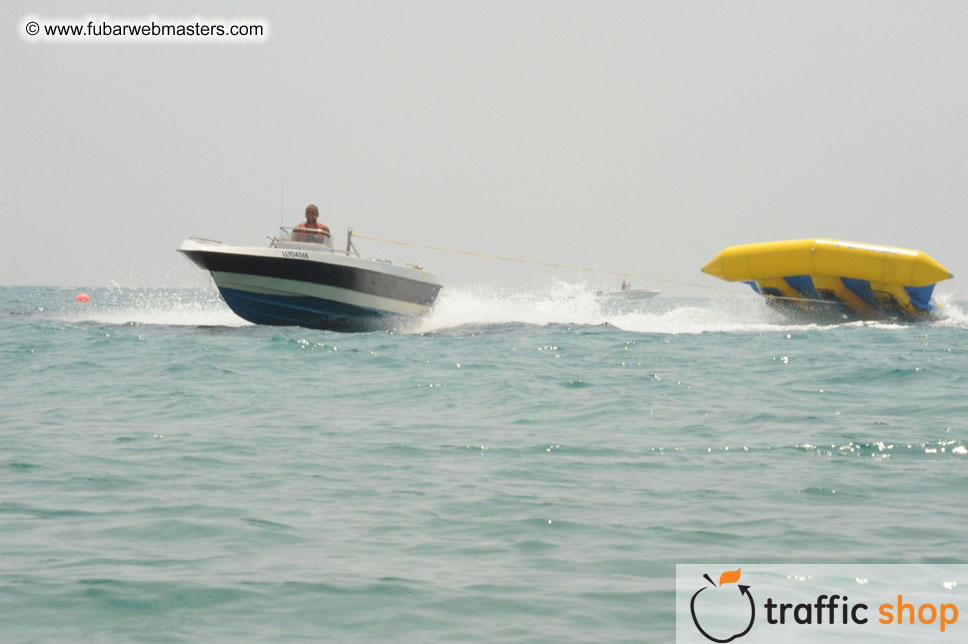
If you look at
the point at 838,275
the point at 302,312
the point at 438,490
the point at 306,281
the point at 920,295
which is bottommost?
the point at 438,490

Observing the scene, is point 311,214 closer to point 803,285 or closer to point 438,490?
point 803,285

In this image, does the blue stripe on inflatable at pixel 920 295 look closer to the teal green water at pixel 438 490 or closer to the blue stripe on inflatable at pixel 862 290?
the blue stripe on inflatable at pixel 862 290

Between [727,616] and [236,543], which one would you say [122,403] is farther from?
[727,616]

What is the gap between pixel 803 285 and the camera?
16.7m

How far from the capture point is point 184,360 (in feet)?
34.4

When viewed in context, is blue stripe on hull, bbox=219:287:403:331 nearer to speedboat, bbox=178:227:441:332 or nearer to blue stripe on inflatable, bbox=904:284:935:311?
speedboat, bbox=178:227:441:332

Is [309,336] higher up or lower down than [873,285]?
lower down

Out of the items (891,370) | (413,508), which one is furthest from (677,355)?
(413,508)

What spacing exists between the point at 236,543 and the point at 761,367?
25.5 feet

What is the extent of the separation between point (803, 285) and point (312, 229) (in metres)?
8.76

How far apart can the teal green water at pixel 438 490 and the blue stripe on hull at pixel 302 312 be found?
409 cm

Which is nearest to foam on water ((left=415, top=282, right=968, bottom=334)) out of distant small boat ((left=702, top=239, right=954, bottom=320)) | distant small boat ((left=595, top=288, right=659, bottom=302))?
distant small boat ((left=702, top=239, right=954, bottom=320))

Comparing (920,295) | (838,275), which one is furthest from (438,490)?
(920,295)

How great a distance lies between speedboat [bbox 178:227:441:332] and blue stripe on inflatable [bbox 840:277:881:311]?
7.70 m
